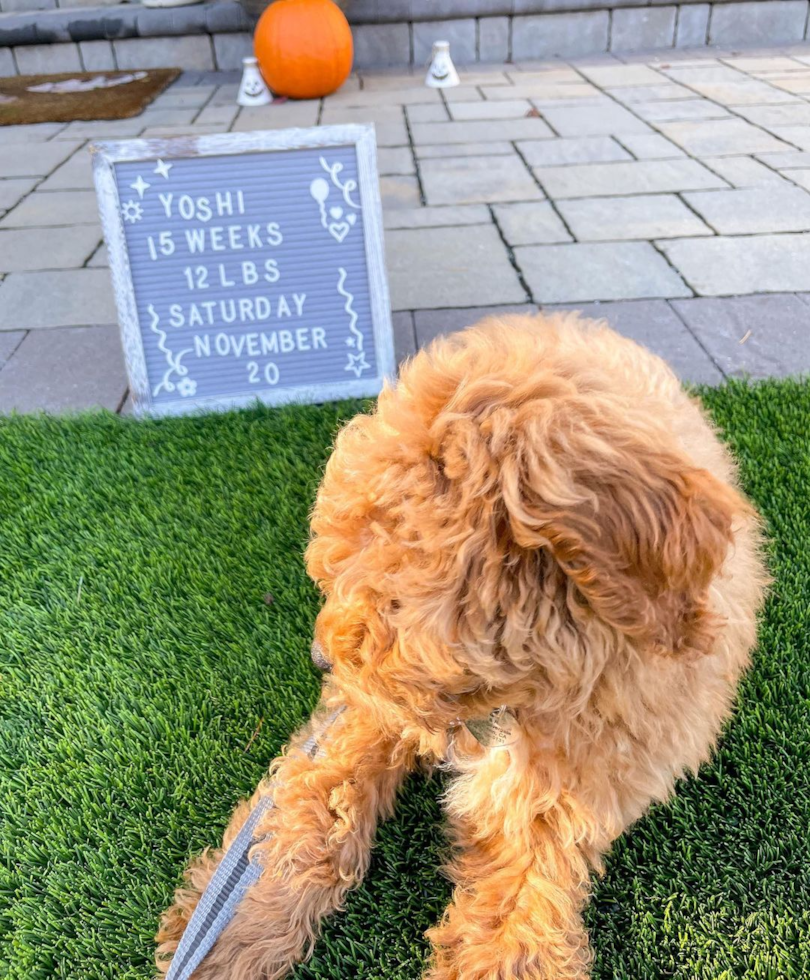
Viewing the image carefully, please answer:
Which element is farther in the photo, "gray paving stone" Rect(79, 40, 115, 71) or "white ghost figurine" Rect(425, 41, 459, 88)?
"gray paving stone" Rect(79, 40, 115, 71)

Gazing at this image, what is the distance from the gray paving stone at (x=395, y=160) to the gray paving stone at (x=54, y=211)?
1873 millimetres

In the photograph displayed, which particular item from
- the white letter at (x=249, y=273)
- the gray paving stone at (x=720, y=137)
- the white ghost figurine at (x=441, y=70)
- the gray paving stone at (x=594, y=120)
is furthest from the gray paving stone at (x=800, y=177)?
the white letter at (x=249, y=273)

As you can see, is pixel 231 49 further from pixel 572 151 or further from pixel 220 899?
pixel 220 899

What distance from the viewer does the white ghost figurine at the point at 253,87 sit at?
6355mm

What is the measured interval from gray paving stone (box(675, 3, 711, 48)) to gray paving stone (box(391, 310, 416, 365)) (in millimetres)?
6126

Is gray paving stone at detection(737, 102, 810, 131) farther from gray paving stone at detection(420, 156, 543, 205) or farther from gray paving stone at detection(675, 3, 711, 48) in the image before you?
gray paving stone at detection(675, 3, 711, 48)

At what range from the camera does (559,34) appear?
760cm

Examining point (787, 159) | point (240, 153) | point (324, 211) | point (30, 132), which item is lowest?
point (787, 159)

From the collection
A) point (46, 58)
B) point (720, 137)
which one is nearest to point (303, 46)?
point (46, 58)

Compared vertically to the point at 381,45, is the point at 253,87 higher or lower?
lower

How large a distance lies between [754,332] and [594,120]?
10.6ft

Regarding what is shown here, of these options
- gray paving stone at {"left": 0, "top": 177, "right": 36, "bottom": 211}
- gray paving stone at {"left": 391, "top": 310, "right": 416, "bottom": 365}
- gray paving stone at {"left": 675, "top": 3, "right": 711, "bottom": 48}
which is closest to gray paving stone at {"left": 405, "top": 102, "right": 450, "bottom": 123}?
gray paving stone at {"left": 0, "top": 177, "right": 36, "bottom": 211}

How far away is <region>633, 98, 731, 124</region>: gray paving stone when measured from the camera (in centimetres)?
571

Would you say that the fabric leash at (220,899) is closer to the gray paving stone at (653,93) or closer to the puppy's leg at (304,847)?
the puppy's leg at (304,847)
